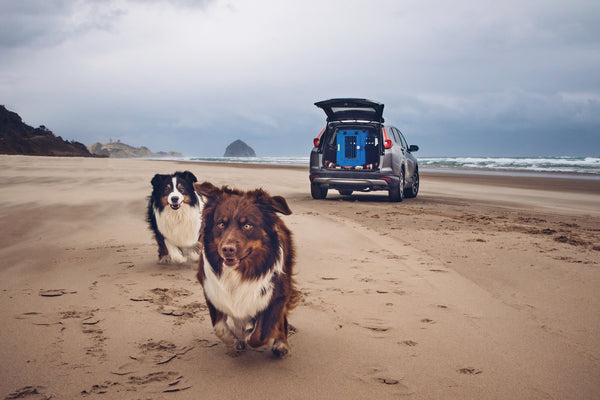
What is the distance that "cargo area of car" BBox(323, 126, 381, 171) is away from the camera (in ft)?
40.1

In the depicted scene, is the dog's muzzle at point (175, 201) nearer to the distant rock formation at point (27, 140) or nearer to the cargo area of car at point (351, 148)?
the cargo area of car at point (351, 148)

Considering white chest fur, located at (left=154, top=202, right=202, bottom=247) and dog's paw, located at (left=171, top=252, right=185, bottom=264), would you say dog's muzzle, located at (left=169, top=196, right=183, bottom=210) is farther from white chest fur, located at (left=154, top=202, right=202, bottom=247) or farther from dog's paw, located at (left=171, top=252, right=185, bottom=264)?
dog's paw, located at (left=171, top=252, right=185, bottom=264)

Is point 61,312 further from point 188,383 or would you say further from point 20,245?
point 20,245

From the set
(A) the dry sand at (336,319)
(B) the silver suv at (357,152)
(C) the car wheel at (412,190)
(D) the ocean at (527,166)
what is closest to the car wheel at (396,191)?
(B) the silver suv at (357,152)

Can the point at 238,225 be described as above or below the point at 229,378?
above

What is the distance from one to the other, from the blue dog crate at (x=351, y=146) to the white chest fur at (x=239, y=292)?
9847mm

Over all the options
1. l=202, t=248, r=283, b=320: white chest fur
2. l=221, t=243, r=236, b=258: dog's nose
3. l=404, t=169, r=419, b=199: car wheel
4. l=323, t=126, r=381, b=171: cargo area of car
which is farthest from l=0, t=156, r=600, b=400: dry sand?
l=404, t=169, r=419, b=199: car wheel

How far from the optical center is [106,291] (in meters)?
4.23

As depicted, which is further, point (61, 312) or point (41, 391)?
point (61, 312)

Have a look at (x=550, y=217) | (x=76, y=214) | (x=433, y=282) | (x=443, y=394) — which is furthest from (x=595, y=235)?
(x=76, y=214)

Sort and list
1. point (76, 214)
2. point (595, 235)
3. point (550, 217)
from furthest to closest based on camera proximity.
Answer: point (550, 217), point (76, 214), point (595, 235)

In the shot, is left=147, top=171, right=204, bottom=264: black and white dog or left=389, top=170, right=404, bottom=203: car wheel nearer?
left=147, top=171, right=204, bottom=264: black and white dog

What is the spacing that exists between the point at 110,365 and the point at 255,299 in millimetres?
1043

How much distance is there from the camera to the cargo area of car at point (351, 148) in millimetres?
12219
